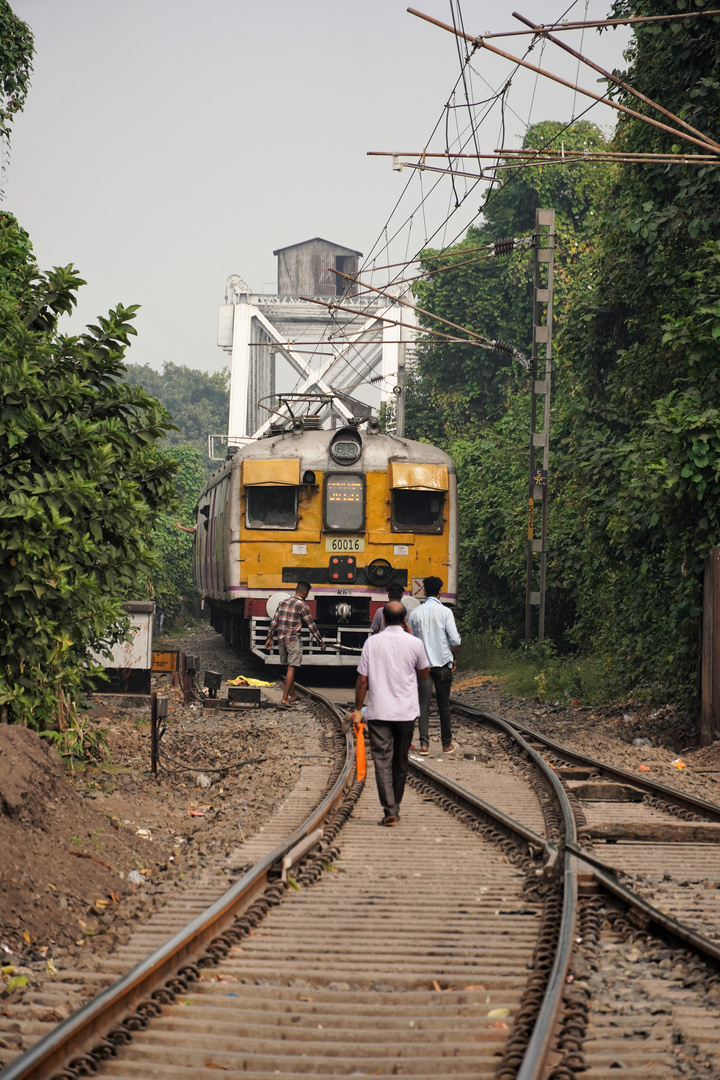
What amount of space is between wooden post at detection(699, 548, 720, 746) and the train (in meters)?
6.40

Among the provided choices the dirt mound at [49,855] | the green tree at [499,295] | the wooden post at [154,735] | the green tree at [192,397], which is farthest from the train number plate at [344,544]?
the green tree at [192,397]

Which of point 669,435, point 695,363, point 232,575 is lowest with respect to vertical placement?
point 232,575

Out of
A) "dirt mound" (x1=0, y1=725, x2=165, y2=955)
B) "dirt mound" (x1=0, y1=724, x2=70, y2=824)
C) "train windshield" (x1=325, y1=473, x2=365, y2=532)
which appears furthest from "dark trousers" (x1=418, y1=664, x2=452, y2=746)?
"train windshield" (x1=325, y1=473, x2=365, y2=532)

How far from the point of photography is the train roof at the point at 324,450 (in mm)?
18250

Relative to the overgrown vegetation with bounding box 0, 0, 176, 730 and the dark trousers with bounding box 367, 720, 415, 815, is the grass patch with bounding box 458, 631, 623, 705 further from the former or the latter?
the overgrown vegetation with bounding box 0, 0, 176, 730

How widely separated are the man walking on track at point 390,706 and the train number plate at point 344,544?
9.60m

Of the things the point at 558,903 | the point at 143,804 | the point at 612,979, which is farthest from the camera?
the point at 143,804

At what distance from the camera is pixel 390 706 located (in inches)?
324

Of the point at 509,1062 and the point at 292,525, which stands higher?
the point at 292,525

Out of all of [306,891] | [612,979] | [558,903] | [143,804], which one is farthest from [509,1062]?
[143,804]

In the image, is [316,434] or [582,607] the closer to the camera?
[316,434]

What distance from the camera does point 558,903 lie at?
5754mm

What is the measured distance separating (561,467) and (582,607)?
2.66 metres

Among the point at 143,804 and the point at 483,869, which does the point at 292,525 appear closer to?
the point at 143,804
